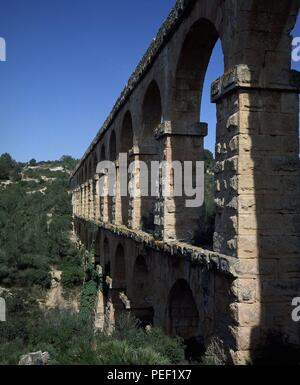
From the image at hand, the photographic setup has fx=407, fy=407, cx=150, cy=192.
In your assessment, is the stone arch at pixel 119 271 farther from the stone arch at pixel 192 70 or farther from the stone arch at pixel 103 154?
the stone arch at pixel 192 70

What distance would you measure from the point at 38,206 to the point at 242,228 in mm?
38550

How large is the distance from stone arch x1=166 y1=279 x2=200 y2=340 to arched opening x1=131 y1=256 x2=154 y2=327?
235cm

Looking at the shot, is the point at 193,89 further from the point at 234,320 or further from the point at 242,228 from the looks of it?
the point at 234,320

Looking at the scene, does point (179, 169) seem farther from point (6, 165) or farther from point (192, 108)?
point (6, 165)

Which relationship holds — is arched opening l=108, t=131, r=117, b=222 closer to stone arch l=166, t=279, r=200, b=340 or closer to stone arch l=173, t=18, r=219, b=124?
stone arch l=173, t=18, r=219, b=124

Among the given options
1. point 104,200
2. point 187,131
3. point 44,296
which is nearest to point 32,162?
point 44,296

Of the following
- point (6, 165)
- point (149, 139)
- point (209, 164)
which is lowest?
point (149, 139)

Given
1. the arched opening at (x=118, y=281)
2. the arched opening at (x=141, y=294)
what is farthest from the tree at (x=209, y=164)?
the arched opening at (x=141, y=294)

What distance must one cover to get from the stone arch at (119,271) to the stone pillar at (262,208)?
8.26 metres

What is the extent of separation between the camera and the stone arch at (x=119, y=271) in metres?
13.0

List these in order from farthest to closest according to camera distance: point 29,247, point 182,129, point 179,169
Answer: point 29,247 < point 179,169 < point 182,129

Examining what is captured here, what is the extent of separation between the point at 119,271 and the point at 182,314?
6.07m

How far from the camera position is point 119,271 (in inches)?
528
